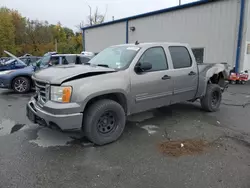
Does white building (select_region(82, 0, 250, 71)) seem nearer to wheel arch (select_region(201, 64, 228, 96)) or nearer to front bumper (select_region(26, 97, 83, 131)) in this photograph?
wheel arch (select_region(201, 64, 228, 96))

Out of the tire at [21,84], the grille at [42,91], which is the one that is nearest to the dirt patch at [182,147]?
the grille at [42,91]

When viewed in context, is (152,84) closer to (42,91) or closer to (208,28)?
(42,91)

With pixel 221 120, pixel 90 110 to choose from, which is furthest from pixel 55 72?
pixel 221 120

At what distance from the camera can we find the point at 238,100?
7.43 metres

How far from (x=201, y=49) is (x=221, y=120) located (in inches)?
335

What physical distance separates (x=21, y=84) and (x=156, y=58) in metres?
6.46

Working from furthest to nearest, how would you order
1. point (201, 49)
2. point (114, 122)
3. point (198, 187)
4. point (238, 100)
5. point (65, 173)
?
point (201, 49) → point (238, 100) → point (114, 122) → point (65, 173) → point (198, 187)

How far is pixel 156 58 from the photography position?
14.8ft

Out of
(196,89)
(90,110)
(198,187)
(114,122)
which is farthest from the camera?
(196,89)

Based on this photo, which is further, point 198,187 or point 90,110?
point 90,110

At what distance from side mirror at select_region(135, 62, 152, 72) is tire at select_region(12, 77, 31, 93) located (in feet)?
20.9

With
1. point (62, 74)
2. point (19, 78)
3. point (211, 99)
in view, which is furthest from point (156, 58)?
point (19, 78)

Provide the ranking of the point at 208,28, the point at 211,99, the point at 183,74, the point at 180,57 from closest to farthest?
the point at 183,74 → the point at 180,57 → the point at 211,99 → the point at 208,28

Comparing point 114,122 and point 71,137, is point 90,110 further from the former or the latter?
point 71,137
